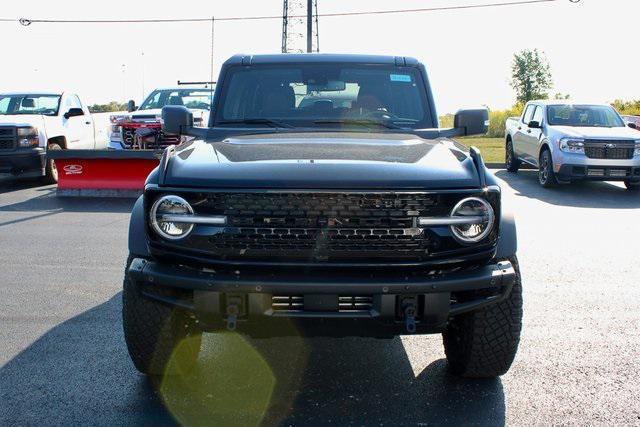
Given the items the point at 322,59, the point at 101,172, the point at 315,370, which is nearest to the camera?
the point at 315,370

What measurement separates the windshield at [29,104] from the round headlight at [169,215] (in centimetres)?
1214

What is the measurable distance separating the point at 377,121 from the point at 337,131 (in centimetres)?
38

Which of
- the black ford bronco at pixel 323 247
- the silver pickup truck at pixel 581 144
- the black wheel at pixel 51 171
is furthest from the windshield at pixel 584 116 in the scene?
the black ford bronco at pixel 323 247

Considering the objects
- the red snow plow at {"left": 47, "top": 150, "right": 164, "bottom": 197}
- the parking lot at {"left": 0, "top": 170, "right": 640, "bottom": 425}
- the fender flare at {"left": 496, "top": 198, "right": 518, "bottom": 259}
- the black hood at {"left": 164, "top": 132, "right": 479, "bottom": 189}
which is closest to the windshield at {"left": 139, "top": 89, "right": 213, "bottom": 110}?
the red snow plow at {"left": 47, "top": 150, "right": 164, "bottom": 197}

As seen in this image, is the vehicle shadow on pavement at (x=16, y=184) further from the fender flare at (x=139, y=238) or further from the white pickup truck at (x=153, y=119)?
the fender flare at (x=139, y=238)

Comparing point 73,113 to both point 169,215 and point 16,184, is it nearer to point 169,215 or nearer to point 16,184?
point 16,184

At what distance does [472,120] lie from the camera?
513 centimetres

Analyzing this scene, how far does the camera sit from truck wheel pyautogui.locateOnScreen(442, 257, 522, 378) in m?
3.87

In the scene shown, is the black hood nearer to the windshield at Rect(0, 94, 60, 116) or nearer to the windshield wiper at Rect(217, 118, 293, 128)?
the windshield wiper at Rect(217, 118, 293, 128)

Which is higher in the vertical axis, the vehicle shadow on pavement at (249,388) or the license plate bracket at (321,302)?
the license plate bracket at (321,302)

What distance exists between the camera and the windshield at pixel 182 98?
51.0 ft

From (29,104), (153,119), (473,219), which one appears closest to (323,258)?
(473,219)

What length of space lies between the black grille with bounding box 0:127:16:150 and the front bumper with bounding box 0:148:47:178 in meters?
0.13

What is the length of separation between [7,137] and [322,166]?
11316mm
